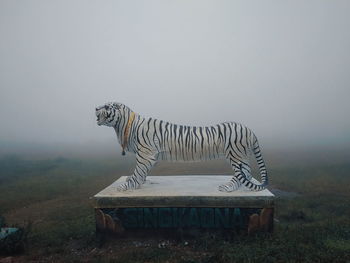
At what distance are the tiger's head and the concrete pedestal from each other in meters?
1.34

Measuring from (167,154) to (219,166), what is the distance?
6.74 metres

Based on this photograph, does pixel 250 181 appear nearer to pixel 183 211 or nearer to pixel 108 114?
pixel 183 211

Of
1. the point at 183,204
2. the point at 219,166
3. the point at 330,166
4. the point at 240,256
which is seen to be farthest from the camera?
the point at 219,166

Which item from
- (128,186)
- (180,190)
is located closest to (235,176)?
(180,190)

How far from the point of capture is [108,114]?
5680 mm

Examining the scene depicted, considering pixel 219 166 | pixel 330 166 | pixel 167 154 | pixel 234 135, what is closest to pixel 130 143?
pixel 167 154

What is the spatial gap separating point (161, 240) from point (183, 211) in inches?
24.6

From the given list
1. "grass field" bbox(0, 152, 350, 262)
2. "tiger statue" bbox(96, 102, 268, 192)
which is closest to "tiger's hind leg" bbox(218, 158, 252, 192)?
"tiger statue" bbox(96, 102, 268, 192)

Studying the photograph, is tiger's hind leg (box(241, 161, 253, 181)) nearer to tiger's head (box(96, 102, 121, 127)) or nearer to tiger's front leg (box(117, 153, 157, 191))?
tiger's front leg (box(117, 153, 157, 191))

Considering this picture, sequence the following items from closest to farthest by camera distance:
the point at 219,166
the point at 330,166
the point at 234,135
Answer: the point at 234,135
the point at 330,166
the point at 219,166

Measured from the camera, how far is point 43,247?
5.23 metres

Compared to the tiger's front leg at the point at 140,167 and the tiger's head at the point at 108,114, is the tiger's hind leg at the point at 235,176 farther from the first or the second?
the tiger's head at the point at 108,114

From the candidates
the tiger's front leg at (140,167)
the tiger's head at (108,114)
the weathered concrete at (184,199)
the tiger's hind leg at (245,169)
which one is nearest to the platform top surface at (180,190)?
the weathered concrete at (184,199)

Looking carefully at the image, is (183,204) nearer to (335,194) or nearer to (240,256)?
(240,256)
